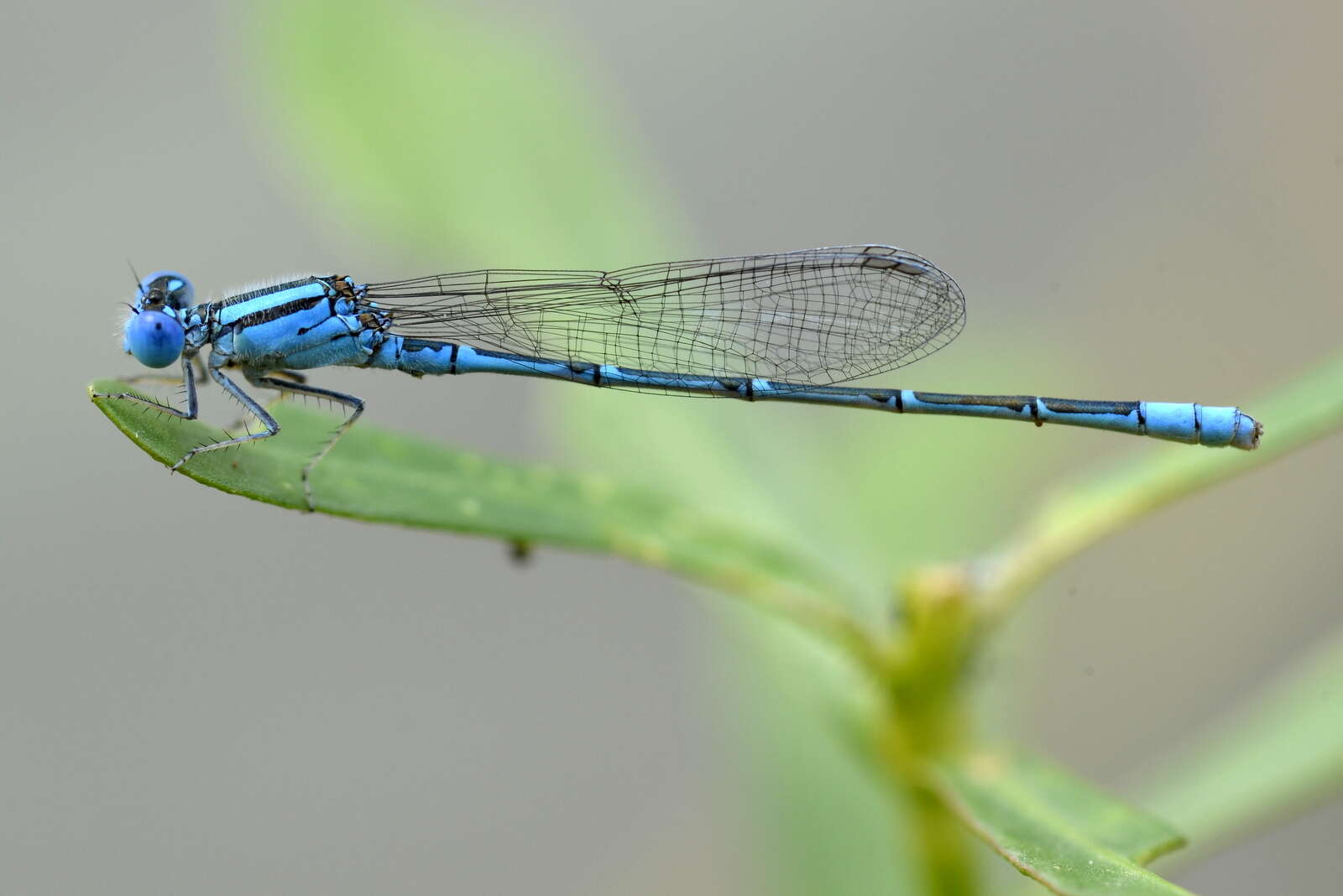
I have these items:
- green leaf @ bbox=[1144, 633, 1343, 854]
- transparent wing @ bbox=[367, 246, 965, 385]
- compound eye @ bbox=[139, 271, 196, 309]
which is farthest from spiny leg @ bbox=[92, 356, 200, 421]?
green leaf @ bbox=[1144, 633, 1343, 854]

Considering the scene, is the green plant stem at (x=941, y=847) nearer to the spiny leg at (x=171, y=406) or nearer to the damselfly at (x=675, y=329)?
the damselfly at (x=675, y=329)

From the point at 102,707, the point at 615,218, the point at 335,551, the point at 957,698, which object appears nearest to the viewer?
the point at 957,698

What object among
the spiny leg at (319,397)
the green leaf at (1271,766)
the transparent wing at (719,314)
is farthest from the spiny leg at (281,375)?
the green leaf at (1271,766)

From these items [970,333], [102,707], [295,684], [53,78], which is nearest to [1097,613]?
[970,333]

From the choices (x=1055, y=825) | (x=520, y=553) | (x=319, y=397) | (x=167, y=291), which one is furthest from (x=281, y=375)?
(x=1055, y=825)

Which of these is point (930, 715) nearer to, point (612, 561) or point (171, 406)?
point (171, 406)

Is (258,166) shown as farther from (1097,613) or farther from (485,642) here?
(1097,613)

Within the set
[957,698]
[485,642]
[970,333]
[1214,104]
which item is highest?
[1214,104]
